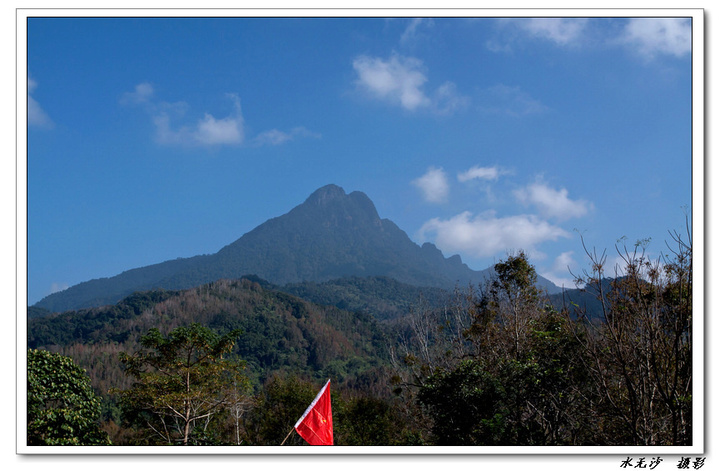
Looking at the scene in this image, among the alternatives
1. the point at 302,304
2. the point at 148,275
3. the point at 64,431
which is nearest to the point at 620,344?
the point at 64,431

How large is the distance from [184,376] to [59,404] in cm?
241

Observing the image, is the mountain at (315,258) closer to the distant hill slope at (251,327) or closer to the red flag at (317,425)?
the distant hill slope at (251,327)

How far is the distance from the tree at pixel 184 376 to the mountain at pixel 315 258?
93235 millimetres

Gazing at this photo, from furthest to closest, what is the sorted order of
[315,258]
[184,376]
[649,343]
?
1. [315,258]
2. [184,376]
3. [649,343]

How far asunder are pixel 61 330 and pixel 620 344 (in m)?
49.8

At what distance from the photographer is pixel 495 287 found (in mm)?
10961

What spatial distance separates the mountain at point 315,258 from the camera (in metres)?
112

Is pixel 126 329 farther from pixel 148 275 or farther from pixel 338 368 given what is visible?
pixel 148 275

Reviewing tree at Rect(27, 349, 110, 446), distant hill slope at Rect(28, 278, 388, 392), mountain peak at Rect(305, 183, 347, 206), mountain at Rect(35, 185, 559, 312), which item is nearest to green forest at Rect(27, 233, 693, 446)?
tree at Rect(27, 349, 110, 446)

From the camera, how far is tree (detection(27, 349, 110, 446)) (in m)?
5.90

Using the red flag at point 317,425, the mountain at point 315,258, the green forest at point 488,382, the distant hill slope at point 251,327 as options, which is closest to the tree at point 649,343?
the green forest at point 488,382

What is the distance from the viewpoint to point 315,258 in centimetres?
13300
